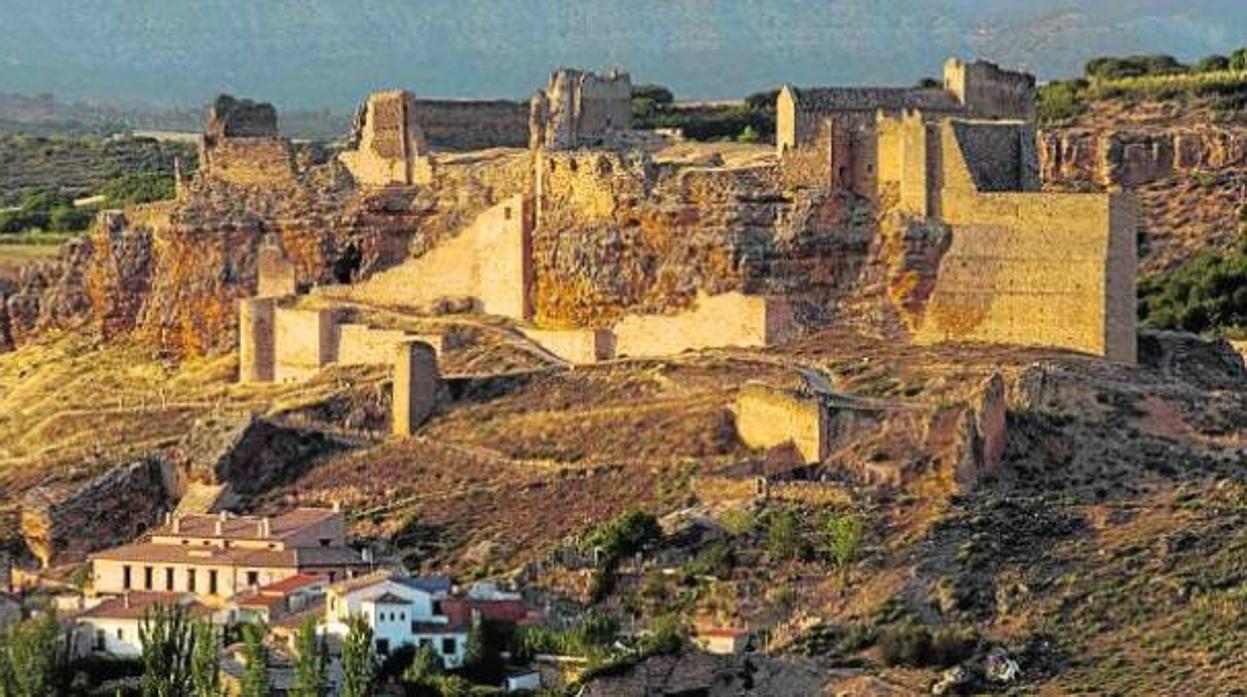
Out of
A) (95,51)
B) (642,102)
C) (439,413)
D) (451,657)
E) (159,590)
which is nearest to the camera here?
(451,657)

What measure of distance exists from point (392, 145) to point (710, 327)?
8220mm

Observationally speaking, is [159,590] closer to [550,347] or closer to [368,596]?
[368,596]

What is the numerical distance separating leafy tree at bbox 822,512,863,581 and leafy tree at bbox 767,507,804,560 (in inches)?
12.4

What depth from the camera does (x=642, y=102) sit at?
84.1 metres

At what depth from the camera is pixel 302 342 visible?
63125 millimetres

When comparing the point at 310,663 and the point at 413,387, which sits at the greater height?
the point at 413,387

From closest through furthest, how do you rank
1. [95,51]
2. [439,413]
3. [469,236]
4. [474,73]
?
[439,413], [469,236], [474,73], [95,51]

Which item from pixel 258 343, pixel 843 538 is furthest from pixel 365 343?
pixel 843 538

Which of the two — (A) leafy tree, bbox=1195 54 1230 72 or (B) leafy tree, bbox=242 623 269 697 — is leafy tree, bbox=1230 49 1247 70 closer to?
(A) leafy tree, bbox=1195 54 1230 72

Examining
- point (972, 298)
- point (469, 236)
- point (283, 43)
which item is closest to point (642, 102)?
point (469, 236)

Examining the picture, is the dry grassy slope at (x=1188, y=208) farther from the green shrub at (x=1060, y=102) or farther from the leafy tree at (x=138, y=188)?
the leafy tree at (x=138, y=188)

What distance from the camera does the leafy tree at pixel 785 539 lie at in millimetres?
52438

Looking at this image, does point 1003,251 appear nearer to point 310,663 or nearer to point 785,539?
point 785,539

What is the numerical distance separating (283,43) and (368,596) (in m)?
82.2
